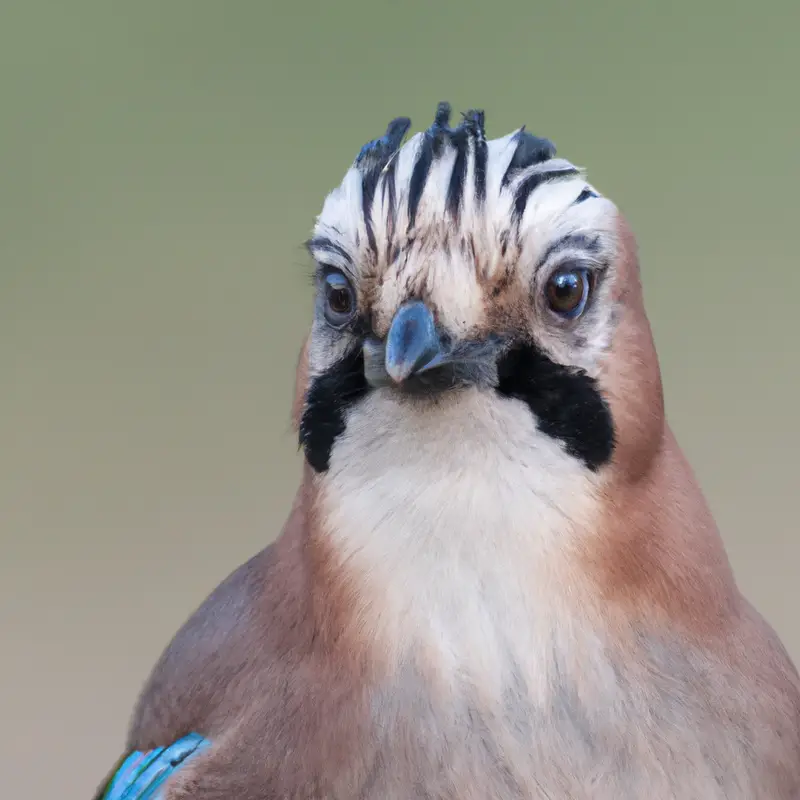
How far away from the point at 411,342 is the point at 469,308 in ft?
0.34

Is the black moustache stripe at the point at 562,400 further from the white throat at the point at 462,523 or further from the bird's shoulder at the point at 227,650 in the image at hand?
the bird's shoulder at the point at 227,650

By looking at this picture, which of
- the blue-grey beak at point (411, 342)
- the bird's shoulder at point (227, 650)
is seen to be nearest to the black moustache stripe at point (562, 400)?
the blue-grey beak at point (411, 342)

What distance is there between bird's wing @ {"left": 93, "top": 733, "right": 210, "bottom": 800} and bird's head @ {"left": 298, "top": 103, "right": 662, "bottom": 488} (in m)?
0.52

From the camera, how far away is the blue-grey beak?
1368 mm

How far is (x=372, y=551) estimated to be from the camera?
61.6 inches

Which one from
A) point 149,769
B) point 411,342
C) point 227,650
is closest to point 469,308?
point 411,342

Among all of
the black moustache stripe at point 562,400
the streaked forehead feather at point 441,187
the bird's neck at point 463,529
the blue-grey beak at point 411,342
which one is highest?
the streaked forehead feather at point 441,187

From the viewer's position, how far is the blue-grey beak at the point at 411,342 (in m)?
1.37

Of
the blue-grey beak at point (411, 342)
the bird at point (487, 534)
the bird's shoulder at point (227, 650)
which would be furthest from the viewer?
the bird's shoulder at point (227, 650)

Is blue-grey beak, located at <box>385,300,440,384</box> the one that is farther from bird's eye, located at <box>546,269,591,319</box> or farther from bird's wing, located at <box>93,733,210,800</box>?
bird's wing, located at <box>93,733,210,800</box>

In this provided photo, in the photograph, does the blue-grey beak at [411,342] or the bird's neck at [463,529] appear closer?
the blue-grey beak at [411,342]

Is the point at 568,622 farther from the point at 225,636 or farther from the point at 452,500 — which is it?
the point at 225,636

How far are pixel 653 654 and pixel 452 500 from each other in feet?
1.20

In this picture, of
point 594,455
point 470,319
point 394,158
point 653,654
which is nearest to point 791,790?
point 653,654
